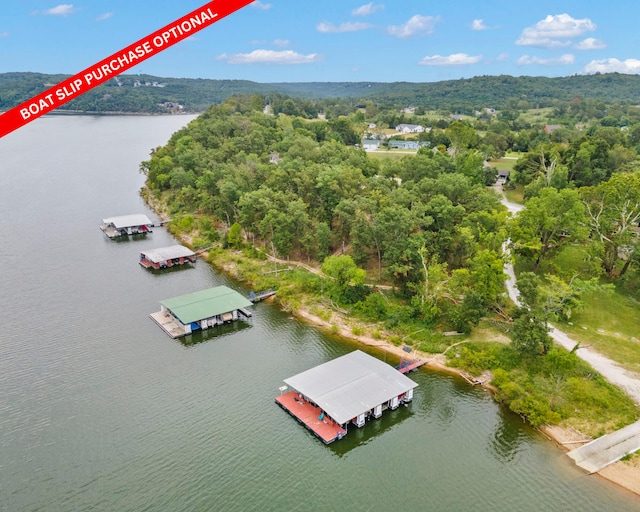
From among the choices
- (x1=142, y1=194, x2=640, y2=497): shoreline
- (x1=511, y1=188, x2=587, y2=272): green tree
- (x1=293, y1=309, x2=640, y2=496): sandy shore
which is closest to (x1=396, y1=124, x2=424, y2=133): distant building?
(x1=511, y1=188, x2=587, y2=272): green tree

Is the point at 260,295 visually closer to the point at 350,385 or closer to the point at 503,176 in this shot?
the point at 350,385

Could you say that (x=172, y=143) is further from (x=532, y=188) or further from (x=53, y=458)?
(x=53, y=458)

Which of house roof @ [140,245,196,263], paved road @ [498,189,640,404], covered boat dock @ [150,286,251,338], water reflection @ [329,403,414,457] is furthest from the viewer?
house roof @ [140,245,196,263]

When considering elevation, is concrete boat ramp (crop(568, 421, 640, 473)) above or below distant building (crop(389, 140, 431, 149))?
below

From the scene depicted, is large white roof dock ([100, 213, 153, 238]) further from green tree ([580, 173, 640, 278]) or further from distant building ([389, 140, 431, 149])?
distant building ([389, 140, 431, 149])

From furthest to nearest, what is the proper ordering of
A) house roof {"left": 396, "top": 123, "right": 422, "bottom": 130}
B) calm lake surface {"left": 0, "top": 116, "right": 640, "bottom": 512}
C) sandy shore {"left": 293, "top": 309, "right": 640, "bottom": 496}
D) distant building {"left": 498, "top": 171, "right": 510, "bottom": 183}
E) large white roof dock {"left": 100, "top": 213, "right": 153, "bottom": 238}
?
house roof {"left": 396, "top": 123, "right": 422, "bottom": 130}, distant building {"left": 498, "top": 171, "right": 510, "bottom": 183}, large white roof dock {"left": 100, "top": 213, "right": 153, "bottom": 238}, sandy shore {"left": 293, "top": 309, "right": 640, "bottom": 496}, calm lake surface {"left": 0, "top": 116, "right": 640, "bottom": 512}

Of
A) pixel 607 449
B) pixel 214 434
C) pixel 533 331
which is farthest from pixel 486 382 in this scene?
pixel 214 434
